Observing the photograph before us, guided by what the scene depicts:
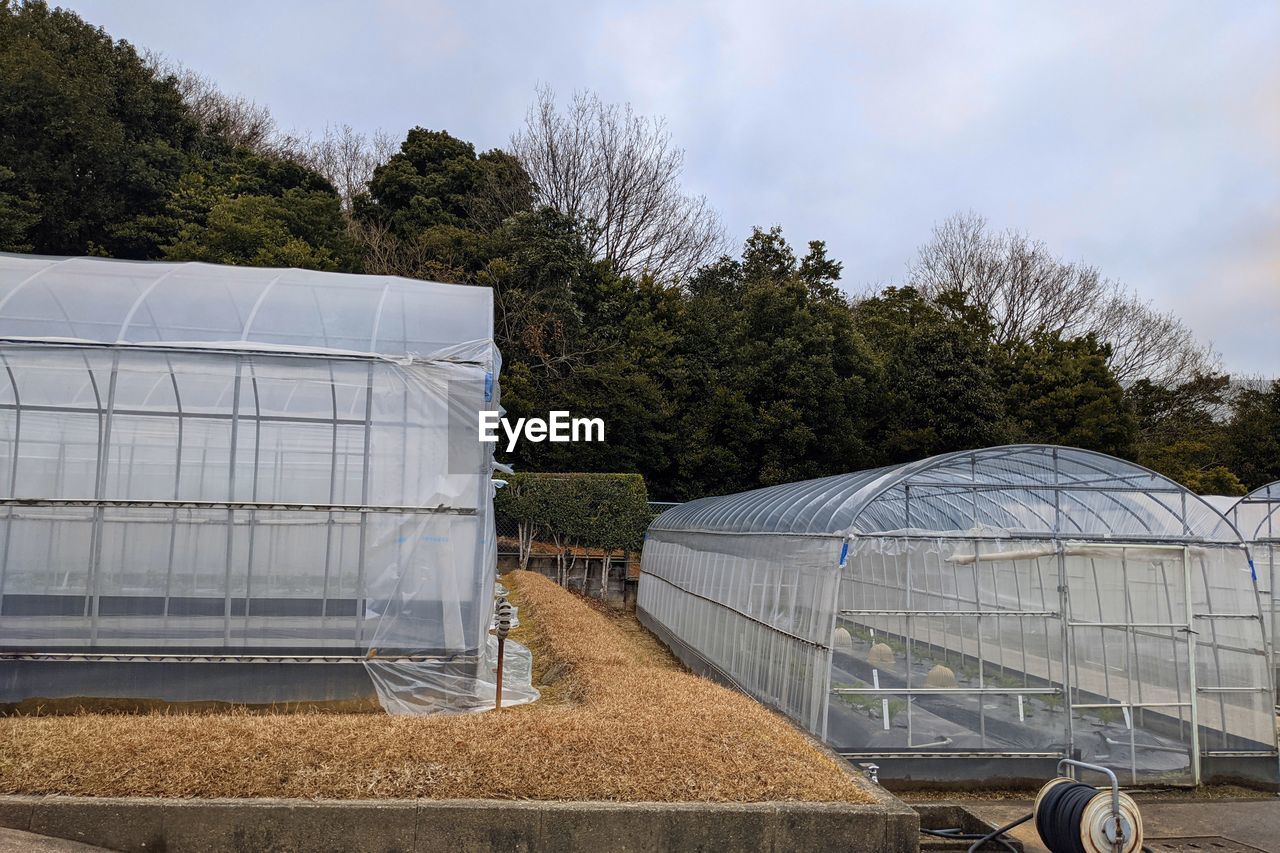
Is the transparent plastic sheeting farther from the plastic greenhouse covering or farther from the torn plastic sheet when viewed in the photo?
the plastic greenhouse covering

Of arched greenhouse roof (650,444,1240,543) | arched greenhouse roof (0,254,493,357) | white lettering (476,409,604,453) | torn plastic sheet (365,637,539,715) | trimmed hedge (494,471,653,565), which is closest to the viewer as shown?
torn plastic sheet (365,637,539,715)

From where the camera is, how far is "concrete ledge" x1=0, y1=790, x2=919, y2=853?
507 cm

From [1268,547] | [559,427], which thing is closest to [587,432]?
[559,427]

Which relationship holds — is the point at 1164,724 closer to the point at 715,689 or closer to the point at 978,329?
the point at 715,689

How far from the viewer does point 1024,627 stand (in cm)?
944

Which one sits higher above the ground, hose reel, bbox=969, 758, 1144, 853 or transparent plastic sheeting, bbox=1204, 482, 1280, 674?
transparent plastic sheeting, bbox=1204, 482, 1280, 674

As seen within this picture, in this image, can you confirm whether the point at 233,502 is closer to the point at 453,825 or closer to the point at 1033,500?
the point at 453,825

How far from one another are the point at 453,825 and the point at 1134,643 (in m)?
7.70

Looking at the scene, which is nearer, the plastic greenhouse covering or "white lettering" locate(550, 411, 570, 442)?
the plastic greenhouse covering

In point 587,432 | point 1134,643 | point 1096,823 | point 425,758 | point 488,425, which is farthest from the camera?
point 587,432

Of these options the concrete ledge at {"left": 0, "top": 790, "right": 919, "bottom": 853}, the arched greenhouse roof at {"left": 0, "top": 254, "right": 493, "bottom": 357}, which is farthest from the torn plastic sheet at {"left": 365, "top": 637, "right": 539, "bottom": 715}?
the concrete ledge at {"left": 0, "top": 790, "right": 919, "bottom": 853}

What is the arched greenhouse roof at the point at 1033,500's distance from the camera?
9.62 metres

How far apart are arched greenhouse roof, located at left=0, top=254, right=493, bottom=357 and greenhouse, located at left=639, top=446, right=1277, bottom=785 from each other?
186 inches

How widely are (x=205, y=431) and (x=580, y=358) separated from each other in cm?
1808
